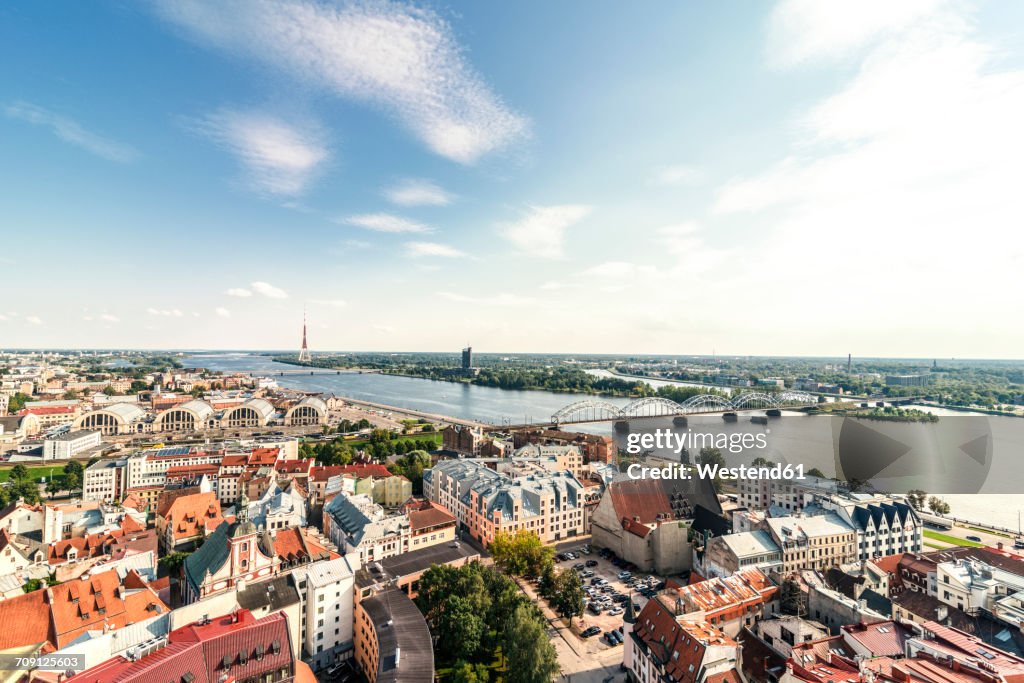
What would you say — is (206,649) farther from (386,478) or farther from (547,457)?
(547,457)

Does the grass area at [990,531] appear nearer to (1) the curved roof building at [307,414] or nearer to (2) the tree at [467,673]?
(2) the tree at [467,673]

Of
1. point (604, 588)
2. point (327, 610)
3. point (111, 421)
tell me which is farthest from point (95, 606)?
point (111, 421)

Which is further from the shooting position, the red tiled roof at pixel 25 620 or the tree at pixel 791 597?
the tree at pixel 791 597

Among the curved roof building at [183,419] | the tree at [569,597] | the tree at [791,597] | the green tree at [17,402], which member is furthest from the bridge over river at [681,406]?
the green tree at [17,402]

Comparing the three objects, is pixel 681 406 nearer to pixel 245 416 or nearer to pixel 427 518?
pixel 427 518

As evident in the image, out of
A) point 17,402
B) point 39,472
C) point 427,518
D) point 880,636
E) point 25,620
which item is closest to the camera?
point 880,636
